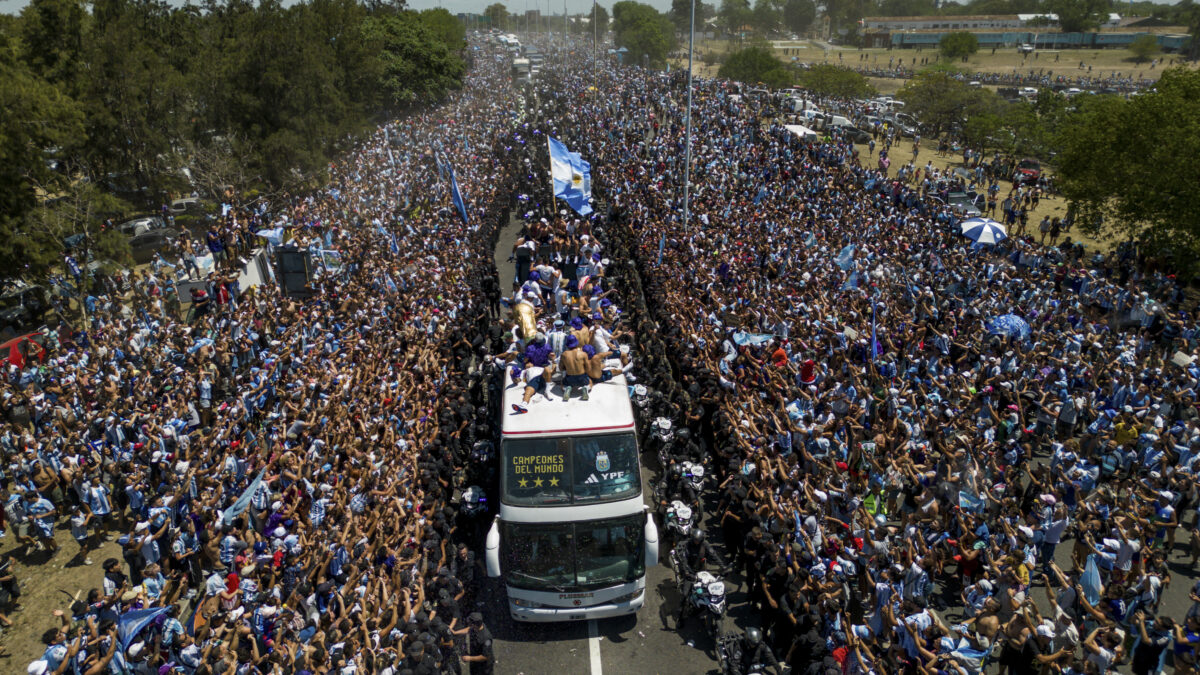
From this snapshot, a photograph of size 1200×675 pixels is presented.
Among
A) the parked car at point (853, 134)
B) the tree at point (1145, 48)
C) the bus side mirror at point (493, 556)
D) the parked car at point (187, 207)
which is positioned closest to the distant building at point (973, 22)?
the tree at point (1145, 48)

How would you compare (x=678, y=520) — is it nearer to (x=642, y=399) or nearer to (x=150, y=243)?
(x=642, y=399)

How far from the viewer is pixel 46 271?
73.2ft

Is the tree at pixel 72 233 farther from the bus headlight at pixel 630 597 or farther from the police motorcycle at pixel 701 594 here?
the police motorcycle at pixel 701 594

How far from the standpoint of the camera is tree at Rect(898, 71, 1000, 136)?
48.7m

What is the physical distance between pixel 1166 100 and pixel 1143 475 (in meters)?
17.2

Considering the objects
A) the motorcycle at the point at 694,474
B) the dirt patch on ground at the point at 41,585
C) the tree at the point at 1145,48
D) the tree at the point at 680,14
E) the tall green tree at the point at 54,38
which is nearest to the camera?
the dirt patch on ground at the point at 41,585

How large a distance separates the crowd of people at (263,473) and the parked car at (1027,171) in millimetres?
27803

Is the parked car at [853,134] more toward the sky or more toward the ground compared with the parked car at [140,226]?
more toward the sky

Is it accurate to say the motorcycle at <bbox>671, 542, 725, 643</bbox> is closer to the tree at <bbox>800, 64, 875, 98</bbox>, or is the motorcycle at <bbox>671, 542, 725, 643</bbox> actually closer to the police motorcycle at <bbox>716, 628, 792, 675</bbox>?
the police motorcycle at <bbox>716, 628, 792, 675</bbox>

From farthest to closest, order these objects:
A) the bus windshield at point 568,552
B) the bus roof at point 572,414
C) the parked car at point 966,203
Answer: the parked car at point 966,203 < the bus roof at point 572,414 < the bus windshield at point 568,552

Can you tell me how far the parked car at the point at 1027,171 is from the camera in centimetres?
3494

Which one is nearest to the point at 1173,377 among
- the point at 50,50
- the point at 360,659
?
the point at 360,659

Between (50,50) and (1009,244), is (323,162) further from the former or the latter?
(1009,244)

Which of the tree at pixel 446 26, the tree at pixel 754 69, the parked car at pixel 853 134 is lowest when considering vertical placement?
the parked car at pixel 853 134
